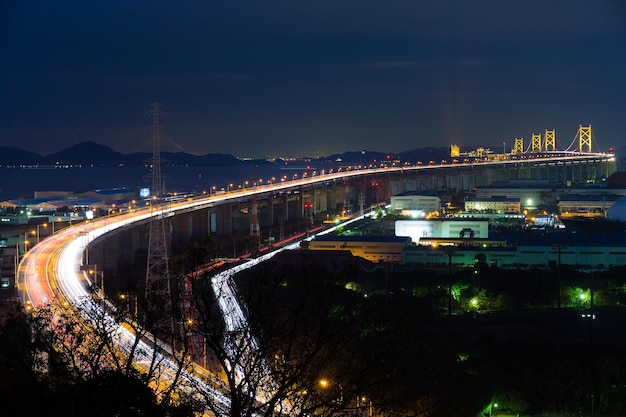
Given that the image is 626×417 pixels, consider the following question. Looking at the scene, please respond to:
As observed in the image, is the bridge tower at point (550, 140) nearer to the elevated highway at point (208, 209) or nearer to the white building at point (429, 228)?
the elevated highway at point (208, 209)

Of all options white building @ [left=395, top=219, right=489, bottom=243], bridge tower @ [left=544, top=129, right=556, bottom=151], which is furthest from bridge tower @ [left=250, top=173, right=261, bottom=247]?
bridge tower @ [left=544, top=129, right=556, bottom=151]

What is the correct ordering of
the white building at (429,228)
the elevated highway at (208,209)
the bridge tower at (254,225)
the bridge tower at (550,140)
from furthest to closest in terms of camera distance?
the bridge tower at (550,140)
the bridge tower at (254,225)
the white building at (429,228)
the elevated highway at (208,209)

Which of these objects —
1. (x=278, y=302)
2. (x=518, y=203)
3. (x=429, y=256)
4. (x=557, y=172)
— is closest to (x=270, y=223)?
(x=518, y=203)

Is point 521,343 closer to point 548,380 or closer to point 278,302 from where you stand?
point 548,380

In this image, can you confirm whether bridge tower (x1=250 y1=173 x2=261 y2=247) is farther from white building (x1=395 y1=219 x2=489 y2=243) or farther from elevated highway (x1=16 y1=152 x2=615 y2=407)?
white building (x1=395 y1=219 x2=489 y2=243)

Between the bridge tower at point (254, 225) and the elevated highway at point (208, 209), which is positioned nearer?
the elevated highway at point (208, 209)

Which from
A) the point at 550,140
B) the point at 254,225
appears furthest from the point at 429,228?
the point at 550,140

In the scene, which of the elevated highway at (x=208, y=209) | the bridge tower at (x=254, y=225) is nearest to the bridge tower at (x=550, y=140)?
the elevated highway at (x=208, y=209)

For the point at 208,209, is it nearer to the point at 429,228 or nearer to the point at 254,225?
the point at 254,225
